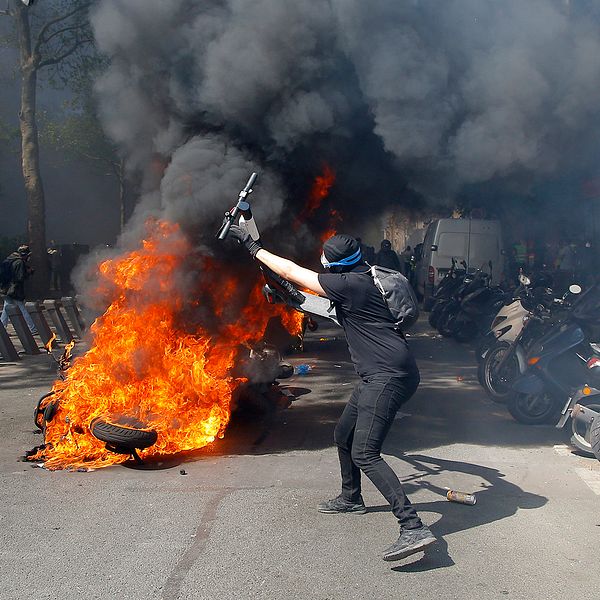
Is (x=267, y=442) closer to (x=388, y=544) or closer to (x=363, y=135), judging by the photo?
(x=388, y=544)

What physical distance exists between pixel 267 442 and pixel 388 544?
2.43 m

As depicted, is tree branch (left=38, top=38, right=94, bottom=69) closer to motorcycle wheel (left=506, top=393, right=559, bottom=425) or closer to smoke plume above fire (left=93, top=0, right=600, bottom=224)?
smoke plume above fire (left=93, top=0, right=600, bottom=224)

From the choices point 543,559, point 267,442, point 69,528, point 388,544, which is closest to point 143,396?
point 267,442

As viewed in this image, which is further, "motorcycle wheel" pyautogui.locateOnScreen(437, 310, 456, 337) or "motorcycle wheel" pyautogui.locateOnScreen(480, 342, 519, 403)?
"motorcycle wheel" pyautogui.locateOnScreen(437, 310, 456, 337)

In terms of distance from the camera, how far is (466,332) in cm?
1324

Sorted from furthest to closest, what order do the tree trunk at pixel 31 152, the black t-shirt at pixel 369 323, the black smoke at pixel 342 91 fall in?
the tree trunk at pixel 31 152 < the black smoke at pixel 342 91 < the black t-shirt at pixel 369 323

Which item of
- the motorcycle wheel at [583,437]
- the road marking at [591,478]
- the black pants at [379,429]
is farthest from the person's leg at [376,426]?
the motorcycle wheel at [583,437]

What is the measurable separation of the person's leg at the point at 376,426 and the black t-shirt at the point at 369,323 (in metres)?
Answer: 0.09

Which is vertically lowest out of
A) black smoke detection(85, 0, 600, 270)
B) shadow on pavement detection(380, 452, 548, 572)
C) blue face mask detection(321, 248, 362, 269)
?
shadow on pavement detection(380, 452, 548, 572)

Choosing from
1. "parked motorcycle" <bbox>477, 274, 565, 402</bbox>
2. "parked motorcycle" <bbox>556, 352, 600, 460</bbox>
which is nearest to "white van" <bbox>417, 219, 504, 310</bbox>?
"parked motorcycle" <bbox>477, 274, 565, 402</bbox>

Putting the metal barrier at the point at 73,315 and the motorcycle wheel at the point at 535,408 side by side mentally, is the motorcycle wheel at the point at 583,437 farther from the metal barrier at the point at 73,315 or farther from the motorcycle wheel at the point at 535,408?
the metal barrier at the point at 73,315

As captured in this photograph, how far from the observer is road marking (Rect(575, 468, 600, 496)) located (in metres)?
5.37

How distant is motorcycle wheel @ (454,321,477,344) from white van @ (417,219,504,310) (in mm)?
1891

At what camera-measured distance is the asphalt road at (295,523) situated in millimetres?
3818
